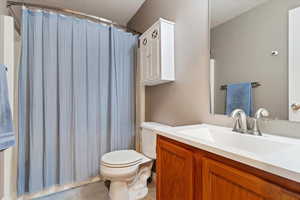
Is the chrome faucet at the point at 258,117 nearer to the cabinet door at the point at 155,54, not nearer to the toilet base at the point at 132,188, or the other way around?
the cabinet door at the point at 155,54

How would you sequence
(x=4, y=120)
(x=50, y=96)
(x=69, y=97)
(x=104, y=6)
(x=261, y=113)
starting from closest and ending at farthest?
(x=261, y=113) < (x=4, y=120) < (x=50, y=96) < (x=69, y=97) < (x=104, y=6)

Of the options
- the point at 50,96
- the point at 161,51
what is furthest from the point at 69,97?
the point at 161,51

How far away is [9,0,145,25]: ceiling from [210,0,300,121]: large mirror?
56.6 inches

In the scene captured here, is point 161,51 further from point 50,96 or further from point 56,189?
point 56,189

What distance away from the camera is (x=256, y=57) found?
3.09 ft

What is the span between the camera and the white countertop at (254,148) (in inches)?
17.8

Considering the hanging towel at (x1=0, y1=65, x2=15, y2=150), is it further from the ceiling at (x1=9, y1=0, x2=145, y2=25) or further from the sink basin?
the ceiling at (x1=9, y1=0, x2=145, y2=25)

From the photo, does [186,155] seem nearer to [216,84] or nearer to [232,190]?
[232,190]

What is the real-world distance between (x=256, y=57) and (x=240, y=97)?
Result: 269 millimetres

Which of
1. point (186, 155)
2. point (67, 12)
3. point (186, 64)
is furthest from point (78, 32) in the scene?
point (186, 155)

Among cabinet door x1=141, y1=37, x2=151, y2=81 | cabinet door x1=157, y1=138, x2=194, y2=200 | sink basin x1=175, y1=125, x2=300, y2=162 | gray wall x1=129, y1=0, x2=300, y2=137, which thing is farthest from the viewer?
cabinet door x1=141, y1=37, x2=151, y2=81

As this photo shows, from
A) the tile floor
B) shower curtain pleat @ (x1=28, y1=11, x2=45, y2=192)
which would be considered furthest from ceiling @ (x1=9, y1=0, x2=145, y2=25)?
the tile floor

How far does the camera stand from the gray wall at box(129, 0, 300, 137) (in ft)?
4.09

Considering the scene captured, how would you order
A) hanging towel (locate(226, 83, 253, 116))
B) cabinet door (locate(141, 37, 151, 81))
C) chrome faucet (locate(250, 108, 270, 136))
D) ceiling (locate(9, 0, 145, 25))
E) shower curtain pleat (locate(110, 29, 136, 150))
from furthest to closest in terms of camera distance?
ceiling (locate(9, 0, 145, 25))
shower curtain pleat (locate(110, 29, 136, 150))
cabinet door (locate(141, 37, 151, 81))
hanging towel (locate(226, 83, 253, 116))
chrome faucet (locate(250, 108, 270, 136))
